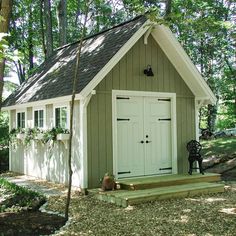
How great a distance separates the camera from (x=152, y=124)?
33.1 feet

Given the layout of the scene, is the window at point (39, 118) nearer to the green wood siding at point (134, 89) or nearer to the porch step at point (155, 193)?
the green wood siding at point (134, 89)

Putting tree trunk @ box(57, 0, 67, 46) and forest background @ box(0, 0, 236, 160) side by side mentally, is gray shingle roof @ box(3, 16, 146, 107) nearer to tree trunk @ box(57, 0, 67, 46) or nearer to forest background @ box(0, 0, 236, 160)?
tree trunk @ box(57, 0, 67, 46)

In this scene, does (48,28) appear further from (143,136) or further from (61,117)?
(143,136)

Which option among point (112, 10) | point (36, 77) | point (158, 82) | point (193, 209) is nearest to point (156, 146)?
point (158, 82)

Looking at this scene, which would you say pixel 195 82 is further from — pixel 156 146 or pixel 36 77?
pixel 36 77

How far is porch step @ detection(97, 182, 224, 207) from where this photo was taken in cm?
746

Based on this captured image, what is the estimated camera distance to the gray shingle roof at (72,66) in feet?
29.5

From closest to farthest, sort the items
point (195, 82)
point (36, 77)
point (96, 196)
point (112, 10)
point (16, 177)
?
point (96, 196) → point (195, 82) → point (16, 177) → point (36, 77) → point (112, 10)

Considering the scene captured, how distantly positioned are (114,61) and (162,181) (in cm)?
306

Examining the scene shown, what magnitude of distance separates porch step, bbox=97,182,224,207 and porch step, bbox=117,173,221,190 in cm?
22

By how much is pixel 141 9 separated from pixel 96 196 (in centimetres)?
406

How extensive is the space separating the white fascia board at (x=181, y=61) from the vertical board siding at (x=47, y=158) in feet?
9.45

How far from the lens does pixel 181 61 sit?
398 inches

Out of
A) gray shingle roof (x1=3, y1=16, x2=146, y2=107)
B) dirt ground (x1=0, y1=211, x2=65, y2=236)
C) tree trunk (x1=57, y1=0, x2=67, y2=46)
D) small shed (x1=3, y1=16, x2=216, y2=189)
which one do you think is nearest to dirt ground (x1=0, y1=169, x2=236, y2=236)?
dirt ground (x1=0, y1=211, x2=65, y2=236)
